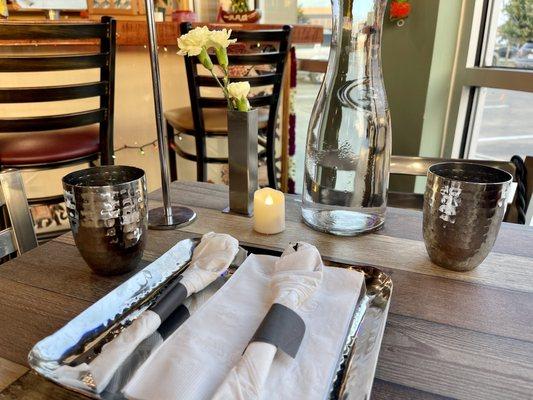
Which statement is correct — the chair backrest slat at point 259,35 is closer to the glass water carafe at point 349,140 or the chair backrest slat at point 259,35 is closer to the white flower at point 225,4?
the glass water carafe at point 349,140

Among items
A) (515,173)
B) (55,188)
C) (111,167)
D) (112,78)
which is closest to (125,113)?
(55,188)

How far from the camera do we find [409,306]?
563mm

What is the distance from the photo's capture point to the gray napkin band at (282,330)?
1.36 ft

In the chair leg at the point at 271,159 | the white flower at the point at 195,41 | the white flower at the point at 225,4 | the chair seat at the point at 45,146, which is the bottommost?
the chair leg at the point at 271,159

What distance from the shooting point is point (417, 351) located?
0.48m

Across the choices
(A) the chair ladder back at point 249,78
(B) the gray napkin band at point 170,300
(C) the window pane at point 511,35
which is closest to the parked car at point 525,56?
(C) the window pane at point 511,35

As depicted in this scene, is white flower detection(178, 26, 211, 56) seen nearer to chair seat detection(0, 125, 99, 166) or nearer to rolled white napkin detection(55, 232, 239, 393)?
rolled white napkin detection(55, 232, 239, 393)

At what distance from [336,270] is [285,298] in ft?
0.39

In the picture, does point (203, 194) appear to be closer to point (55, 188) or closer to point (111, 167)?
point (111, 167)

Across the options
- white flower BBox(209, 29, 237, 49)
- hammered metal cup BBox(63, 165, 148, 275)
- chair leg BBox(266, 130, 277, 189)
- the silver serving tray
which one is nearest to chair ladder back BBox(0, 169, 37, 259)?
hammered metal cup BBox(63, 165, 148, 275)

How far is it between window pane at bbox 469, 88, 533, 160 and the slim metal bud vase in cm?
167

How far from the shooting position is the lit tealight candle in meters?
0.77

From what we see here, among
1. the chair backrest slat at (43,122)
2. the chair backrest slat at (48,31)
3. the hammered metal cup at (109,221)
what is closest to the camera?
the hammered metal cup at (109,221)

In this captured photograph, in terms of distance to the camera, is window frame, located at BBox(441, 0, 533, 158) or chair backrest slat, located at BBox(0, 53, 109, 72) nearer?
chair backrest slat, located at BBox(0, 53, 109, 72)
